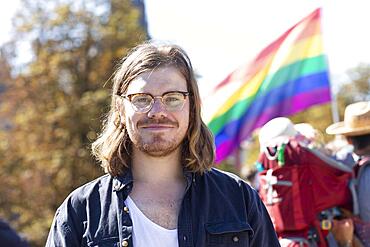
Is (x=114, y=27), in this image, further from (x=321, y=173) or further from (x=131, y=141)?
(x=131, y=141)

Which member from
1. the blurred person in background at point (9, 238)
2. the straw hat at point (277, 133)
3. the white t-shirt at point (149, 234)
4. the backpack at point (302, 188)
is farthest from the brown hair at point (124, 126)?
the straw hat at point (277, 133)

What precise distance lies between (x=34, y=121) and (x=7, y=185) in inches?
68.5

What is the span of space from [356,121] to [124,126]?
9.56 ft

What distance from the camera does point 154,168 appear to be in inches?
130

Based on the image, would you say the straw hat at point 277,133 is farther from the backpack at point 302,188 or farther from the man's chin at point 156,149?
the man's chin at point 156,149

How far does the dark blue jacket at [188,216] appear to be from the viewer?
3125 millimetres

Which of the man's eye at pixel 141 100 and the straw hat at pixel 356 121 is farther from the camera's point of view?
the straw hat at pixel 356 121

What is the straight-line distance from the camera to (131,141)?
11.0ft

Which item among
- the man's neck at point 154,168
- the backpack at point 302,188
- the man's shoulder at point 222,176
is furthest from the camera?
the backpack at point 302,188

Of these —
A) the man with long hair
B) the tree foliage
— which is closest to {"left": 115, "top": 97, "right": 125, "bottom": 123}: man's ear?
the man with long hair

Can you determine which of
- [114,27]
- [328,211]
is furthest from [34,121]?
[328,211]

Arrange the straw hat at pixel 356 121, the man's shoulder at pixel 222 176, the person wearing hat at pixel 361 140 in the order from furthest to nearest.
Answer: the straw hat at pixel 356 121
the person wearing hat at pixel 361 140
the man's shoulder at pixel 222 176

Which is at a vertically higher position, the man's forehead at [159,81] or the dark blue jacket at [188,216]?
the man's forehead at [159,81]

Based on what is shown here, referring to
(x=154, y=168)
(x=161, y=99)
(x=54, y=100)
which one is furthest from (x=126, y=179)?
(x=54, y=100)
